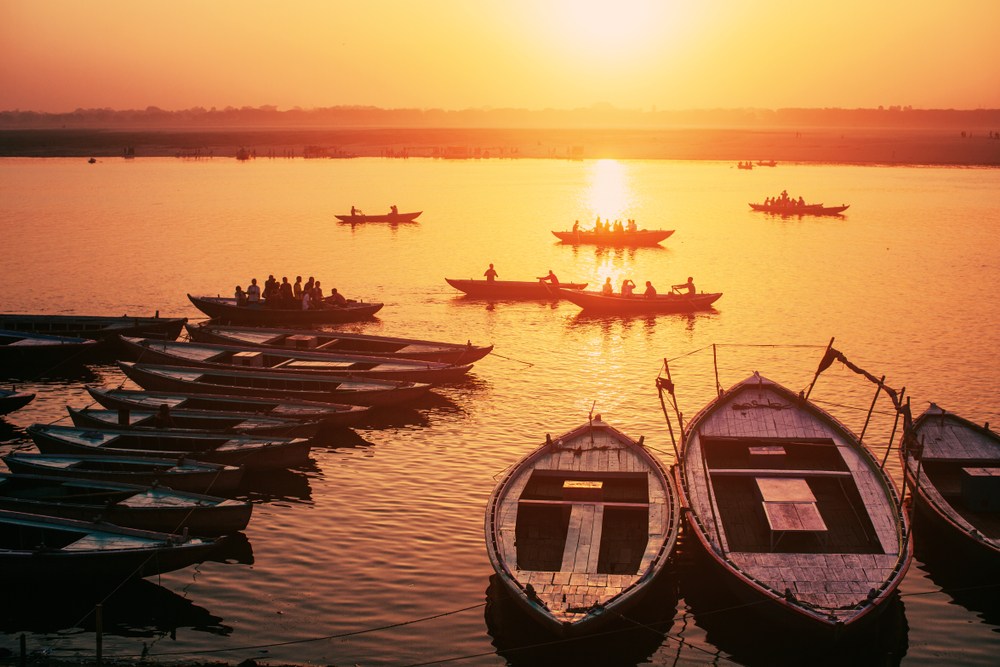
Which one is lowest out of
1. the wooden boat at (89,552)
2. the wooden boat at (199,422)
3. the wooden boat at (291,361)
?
the wooden boat at (89,552)

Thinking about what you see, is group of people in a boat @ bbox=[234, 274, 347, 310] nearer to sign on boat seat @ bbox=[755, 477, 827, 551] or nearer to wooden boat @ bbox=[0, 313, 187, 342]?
wooden boat @ bbox=[0, 313, 187, 342]

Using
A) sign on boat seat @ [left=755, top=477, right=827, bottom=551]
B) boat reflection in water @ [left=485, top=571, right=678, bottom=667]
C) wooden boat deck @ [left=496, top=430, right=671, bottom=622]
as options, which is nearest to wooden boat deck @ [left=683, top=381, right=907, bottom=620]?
sign on boat seat @ [left=755, top=477, right=827, bottom=551]

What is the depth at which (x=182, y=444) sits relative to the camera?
1075 inches

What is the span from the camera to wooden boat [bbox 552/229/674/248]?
78812 mm

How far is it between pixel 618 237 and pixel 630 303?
28440 millimetres

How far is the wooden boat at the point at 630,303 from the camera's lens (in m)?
51.0

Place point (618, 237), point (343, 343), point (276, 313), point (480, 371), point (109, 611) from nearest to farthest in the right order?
point (109, 611) < point (343, 343) < point (480, 371) < point (276, 313) < point (618, 237)

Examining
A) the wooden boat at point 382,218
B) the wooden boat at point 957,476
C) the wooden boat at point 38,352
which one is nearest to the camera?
the wooden boat at point 957,476

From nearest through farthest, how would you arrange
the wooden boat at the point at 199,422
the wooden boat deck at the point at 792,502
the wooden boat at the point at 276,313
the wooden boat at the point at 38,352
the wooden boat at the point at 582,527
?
the wooden boat at the point at 582,527 → the wooden boat deck at the point at 792,502 → the wooden boat at the point at 199,422 → the wooden boat at the point at 38,352 → the wooden boat at the point at 276,313

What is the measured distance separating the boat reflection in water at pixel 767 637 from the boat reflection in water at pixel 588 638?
59 centimetres

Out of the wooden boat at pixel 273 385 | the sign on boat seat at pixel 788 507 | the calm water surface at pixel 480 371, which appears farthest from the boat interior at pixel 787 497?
the wooden boat at pixel 273 385

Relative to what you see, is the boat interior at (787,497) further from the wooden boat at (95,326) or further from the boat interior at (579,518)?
the wooden boat at (95,326)

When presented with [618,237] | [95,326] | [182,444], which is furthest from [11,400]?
[618,237]

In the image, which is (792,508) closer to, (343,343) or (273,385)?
(273,385)
